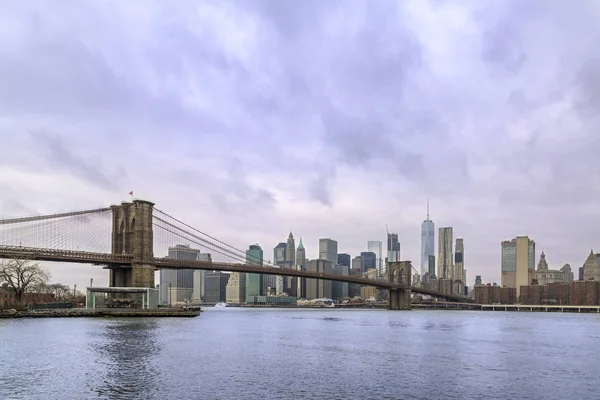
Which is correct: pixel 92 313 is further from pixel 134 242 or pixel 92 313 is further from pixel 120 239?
pixel 120 239

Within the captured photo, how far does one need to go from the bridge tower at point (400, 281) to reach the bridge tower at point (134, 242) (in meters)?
103

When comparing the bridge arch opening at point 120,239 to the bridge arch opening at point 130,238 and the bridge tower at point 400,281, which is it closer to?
the bridge arch opening at point 130,238

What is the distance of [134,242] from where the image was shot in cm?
10662

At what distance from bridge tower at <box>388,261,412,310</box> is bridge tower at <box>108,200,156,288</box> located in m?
103

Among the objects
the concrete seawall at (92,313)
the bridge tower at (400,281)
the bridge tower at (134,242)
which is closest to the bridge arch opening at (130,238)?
the bridge tower at (134,242)

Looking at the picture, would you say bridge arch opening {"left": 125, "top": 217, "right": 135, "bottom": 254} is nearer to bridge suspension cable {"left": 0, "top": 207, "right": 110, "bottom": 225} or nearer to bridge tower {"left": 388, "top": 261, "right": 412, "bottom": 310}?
bridge suspension cable {"left": 0, "top": 207, "right": 110, "bottom": 225}

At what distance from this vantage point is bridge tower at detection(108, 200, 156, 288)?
104875mm

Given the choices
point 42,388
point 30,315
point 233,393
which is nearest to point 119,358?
point 42,388

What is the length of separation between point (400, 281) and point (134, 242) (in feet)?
366

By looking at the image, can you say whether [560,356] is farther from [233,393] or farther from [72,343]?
[72,343]


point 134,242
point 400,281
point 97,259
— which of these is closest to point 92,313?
point 97,259

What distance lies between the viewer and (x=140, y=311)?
9494cm

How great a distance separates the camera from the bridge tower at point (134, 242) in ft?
344

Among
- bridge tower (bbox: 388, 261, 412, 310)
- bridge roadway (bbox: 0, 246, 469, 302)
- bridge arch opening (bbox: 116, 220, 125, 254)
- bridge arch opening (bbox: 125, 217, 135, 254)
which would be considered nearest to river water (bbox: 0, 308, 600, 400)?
bridge roadway (bbox: 0, 246, 469, 302)
